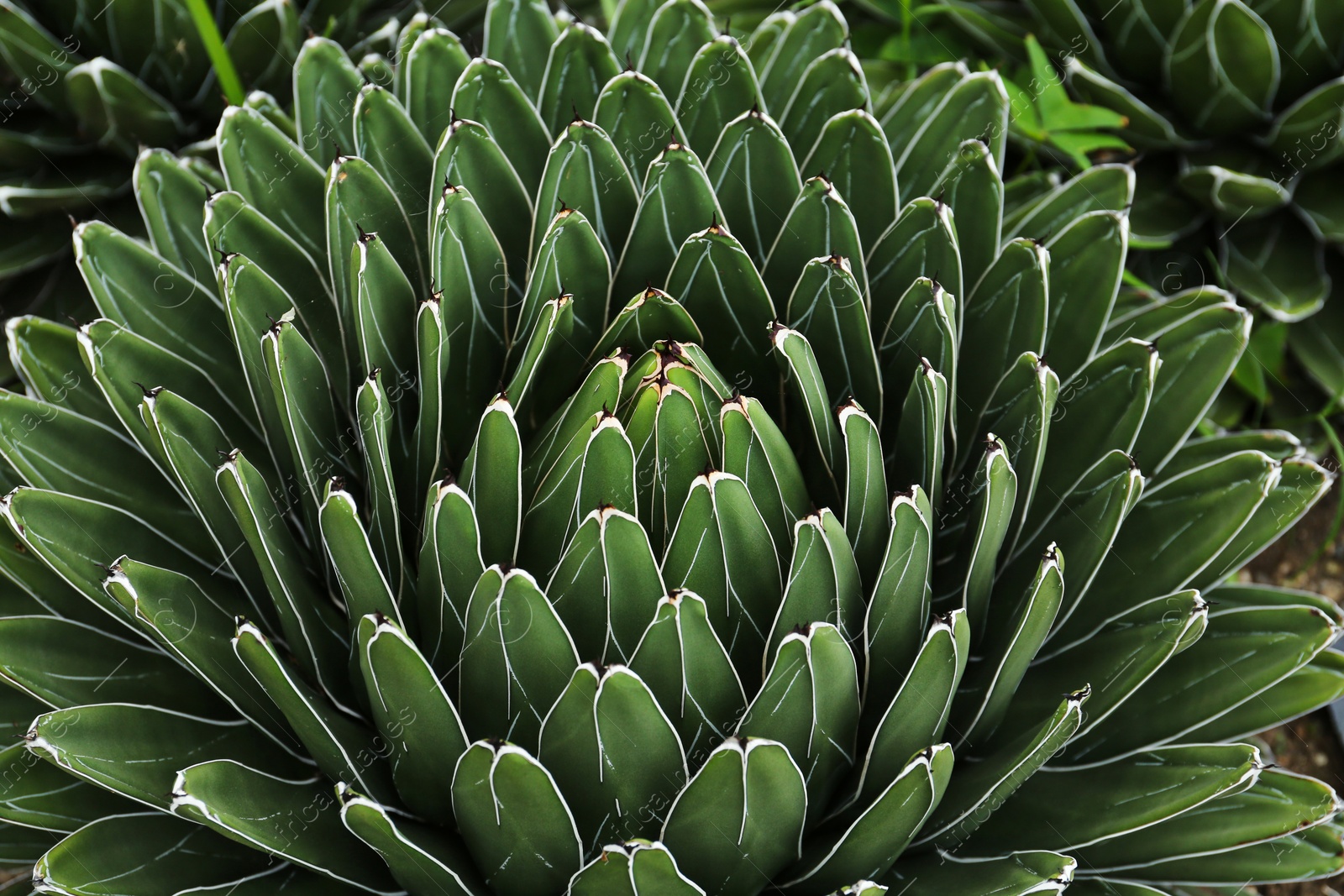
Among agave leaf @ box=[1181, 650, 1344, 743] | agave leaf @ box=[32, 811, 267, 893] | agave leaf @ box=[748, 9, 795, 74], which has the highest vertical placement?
agave leaf @ box=[748, 9, 795, 74]

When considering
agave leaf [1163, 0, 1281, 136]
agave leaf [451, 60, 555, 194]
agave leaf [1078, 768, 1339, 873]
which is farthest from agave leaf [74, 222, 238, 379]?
agave leaf [1163, 0, 1281, 136]

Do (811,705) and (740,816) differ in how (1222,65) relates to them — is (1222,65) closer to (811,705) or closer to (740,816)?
(811,705)

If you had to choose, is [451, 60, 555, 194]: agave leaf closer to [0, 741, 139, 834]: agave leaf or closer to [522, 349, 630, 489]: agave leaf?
[522, 349, 630, 489]: agave leaf

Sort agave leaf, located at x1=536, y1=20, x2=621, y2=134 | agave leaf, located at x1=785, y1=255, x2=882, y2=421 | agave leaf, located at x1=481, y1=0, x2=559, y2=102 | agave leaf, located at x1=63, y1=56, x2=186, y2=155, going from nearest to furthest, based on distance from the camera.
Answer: agave leaf, located at x1=785, y1=255, x2=882, y2=421 < agave leaf, located at x1=536, y1=20, x2=621, y2=134 < agave leaf, located at x1=481, y1=0, x2=559, y2=102 < agave leaf, located at x1=63, y1=56, x2=186, y2=155

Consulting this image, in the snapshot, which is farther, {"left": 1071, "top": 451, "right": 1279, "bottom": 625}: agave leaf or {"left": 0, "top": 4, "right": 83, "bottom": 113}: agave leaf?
{"left": 0, "top": 4, "right": 83, "bottom": 113}: agave leaf

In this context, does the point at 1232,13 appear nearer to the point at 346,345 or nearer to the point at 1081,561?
the point at 1081,561

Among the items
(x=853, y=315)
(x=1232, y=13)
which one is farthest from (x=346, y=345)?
(x=1232, y=13)

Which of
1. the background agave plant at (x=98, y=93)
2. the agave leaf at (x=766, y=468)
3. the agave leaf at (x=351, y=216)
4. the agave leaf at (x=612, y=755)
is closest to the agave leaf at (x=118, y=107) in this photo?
the background agave plant at (x=98, y=93)
